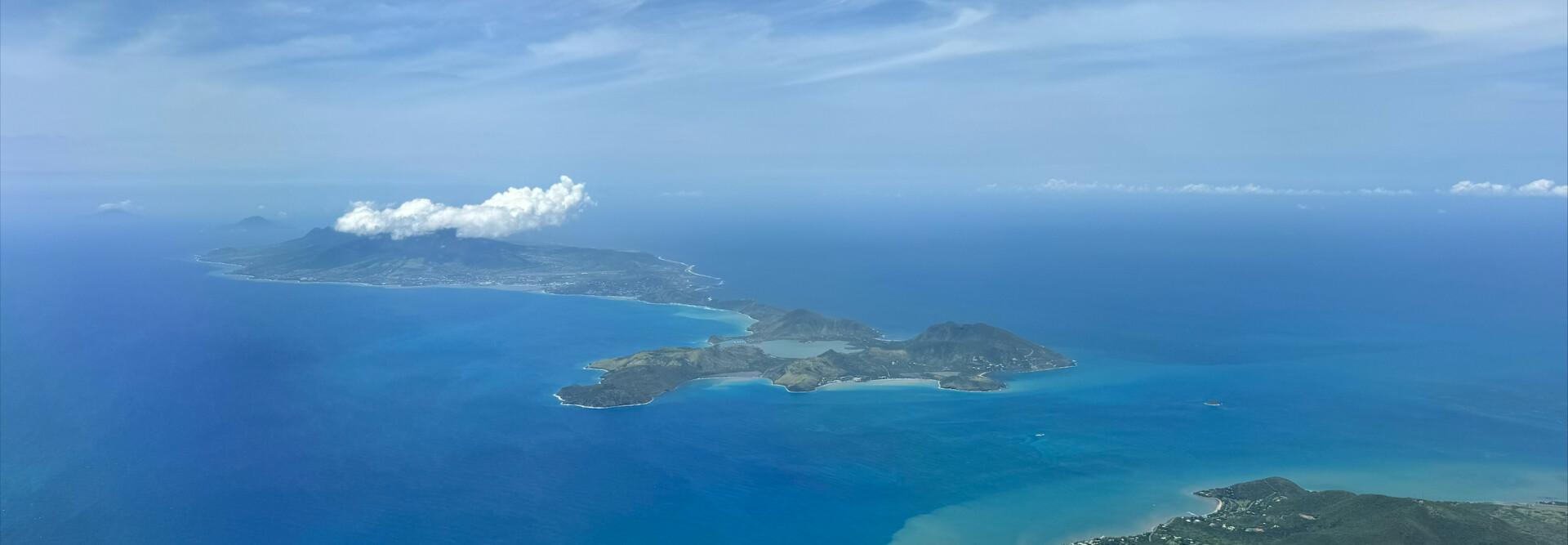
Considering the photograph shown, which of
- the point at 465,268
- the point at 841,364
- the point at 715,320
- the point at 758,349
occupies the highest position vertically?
the point at 465,268

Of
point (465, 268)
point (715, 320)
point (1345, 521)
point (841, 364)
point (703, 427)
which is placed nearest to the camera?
point (1345, 521)

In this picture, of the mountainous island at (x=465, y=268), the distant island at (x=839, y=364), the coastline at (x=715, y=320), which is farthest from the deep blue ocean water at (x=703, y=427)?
the mountainous island at (x=465, y=268)

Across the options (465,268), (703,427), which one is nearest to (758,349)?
(703,427)

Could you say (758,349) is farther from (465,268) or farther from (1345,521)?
(465,268)

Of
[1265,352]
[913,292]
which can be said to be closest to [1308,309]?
[1265,352]

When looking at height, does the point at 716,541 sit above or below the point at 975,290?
below

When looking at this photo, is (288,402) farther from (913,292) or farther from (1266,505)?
(913,292)
